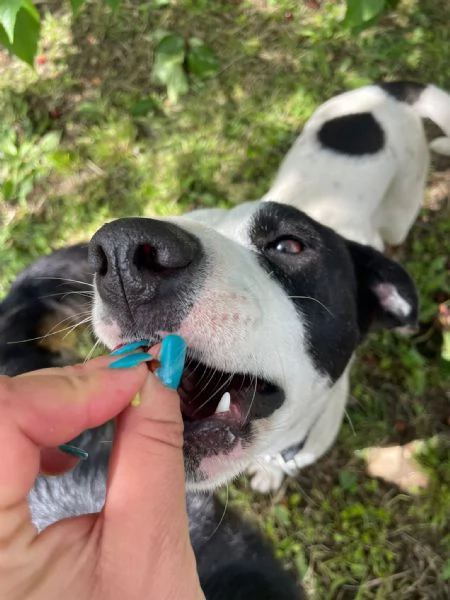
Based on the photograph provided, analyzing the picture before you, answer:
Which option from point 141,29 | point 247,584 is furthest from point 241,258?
point 141,29

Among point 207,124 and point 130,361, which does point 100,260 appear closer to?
point 130,361

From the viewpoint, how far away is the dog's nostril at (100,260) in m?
1.56

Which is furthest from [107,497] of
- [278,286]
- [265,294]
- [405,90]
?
[405,90]

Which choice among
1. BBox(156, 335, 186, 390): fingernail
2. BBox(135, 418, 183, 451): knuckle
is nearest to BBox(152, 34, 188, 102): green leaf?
BBox(156, 335, 186, 390): fingernail

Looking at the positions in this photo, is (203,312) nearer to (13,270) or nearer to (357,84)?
(13,270)

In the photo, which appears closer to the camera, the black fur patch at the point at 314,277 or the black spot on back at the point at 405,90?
the black fur patch at the point at 314,277

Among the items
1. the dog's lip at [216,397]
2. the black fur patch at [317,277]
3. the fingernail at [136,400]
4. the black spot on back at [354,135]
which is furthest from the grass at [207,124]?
the fingernail at [136,400]

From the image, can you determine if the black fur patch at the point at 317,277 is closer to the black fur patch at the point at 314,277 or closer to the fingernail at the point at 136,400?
the black fur patch at the point at 314,277

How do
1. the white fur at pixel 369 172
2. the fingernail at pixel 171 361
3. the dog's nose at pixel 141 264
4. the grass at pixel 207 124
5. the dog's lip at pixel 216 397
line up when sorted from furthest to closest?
1. the grass at pixel 207 124
2. the white fur at pixel 369 172
3. the dog's lip at pixel 216 397
4. the dog's nose at pixel 141 264
5. the fingernail at pixel 171 361

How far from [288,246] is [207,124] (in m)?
2.54

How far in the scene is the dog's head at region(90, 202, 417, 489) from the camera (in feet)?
5.16

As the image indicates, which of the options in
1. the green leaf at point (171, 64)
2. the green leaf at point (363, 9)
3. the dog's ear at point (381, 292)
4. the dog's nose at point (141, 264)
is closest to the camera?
the dog's nose at point (141, 264)

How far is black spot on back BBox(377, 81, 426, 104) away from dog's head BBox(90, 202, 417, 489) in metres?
1.41

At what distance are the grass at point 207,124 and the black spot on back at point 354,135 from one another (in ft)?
3.12
